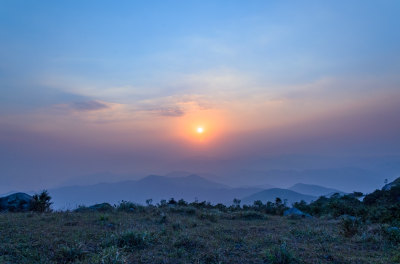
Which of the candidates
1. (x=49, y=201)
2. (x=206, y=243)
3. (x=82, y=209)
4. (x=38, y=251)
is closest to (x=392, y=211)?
(x=206, y=243)

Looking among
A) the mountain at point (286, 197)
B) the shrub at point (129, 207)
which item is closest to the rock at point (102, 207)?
the shrub at point (129, 207)

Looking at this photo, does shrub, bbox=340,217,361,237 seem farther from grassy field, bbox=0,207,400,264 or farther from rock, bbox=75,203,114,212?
rock, bbox=75,203,114,212

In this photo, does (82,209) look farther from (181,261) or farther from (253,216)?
(181,261)

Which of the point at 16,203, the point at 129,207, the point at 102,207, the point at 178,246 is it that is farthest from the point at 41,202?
the point at 178,246

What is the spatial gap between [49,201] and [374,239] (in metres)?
21.2

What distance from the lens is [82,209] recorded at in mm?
19062

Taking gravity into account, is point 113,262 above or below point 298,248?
above

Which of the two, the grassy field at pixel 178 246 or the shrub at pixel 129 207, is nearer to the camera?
the grassy field at pixel 178 246

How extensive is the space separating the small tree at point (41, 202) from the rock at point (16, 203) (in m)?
0.54

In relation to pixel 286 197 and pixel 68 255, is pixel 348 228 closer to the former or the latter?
pixel 68 255

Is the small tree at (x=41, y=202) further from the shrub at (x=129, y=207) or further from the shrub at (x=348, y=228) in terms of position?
the shrub at (x=348, y=228)

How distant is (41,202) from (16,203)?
2448mm

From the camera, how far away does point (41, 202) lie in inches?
782

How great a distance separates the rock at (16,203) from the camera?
2003cm
